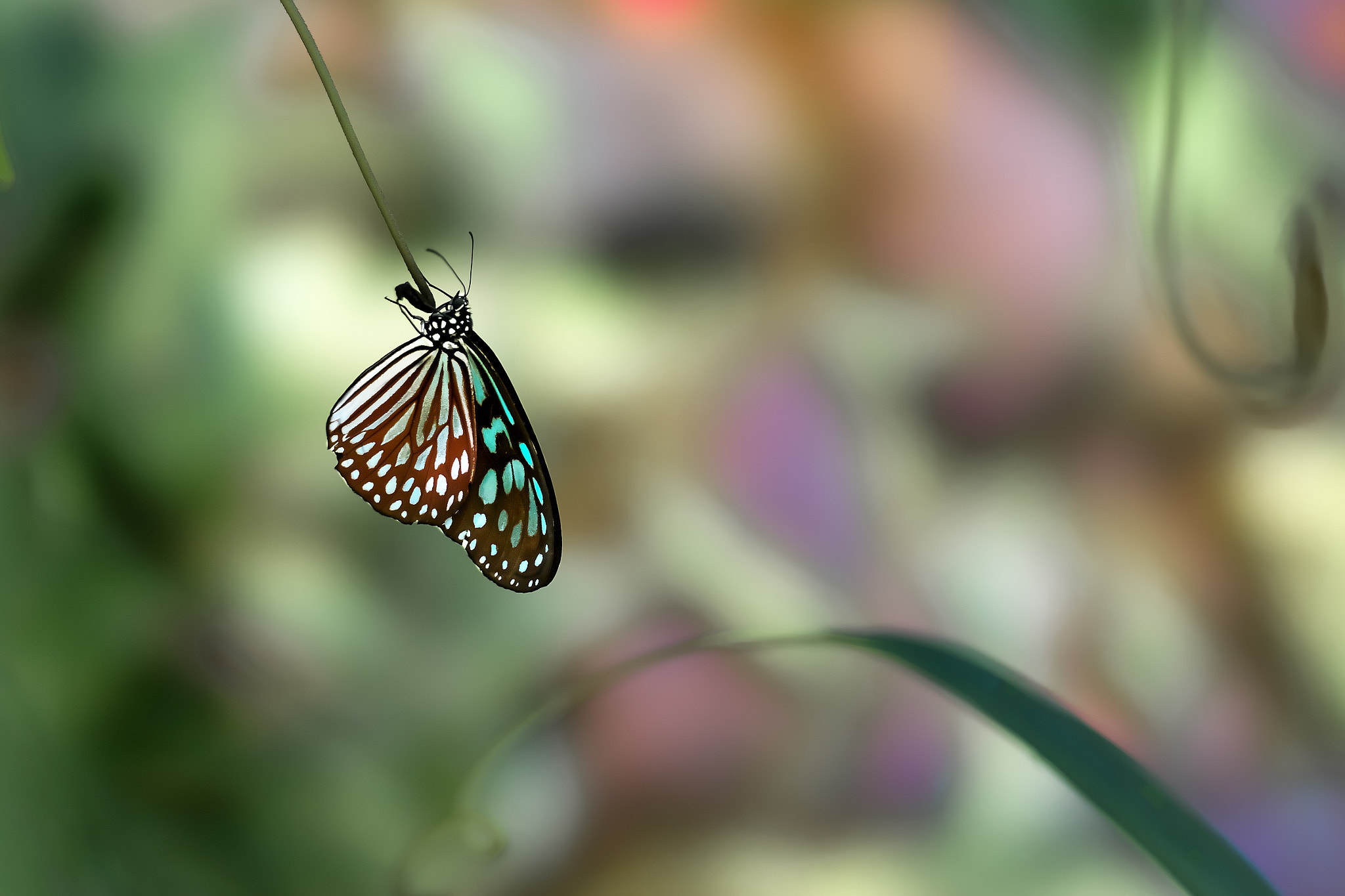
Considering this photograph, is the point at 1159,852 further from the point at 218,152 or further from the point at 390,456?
the point at 218,152

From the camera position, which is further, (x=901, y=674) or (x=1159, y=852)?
(x=901, y=674)

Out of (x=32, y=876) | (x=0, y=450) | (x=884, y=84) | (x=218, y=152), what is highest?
(x=884, y=84)

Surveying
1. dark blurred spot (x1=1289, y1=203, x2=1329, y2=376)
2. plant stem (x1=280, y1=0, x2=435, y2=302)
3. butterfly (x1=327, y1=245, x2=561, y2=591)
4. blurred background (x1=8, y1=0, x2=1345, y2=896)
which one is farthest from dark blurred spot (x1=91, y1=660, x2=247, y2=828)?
dark blurred spot (x1=1289, y1=203, x2=1329, y2=376)

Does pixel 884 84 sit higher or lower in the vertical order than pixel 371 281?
higher

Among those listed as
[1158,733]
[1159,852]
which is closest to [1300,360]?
[1158,733]

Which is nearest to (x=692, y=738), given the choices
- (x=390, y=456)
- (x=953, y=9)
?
(x=390, y=456)

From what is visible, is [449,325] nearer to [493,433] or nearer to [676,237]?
[493,433]
